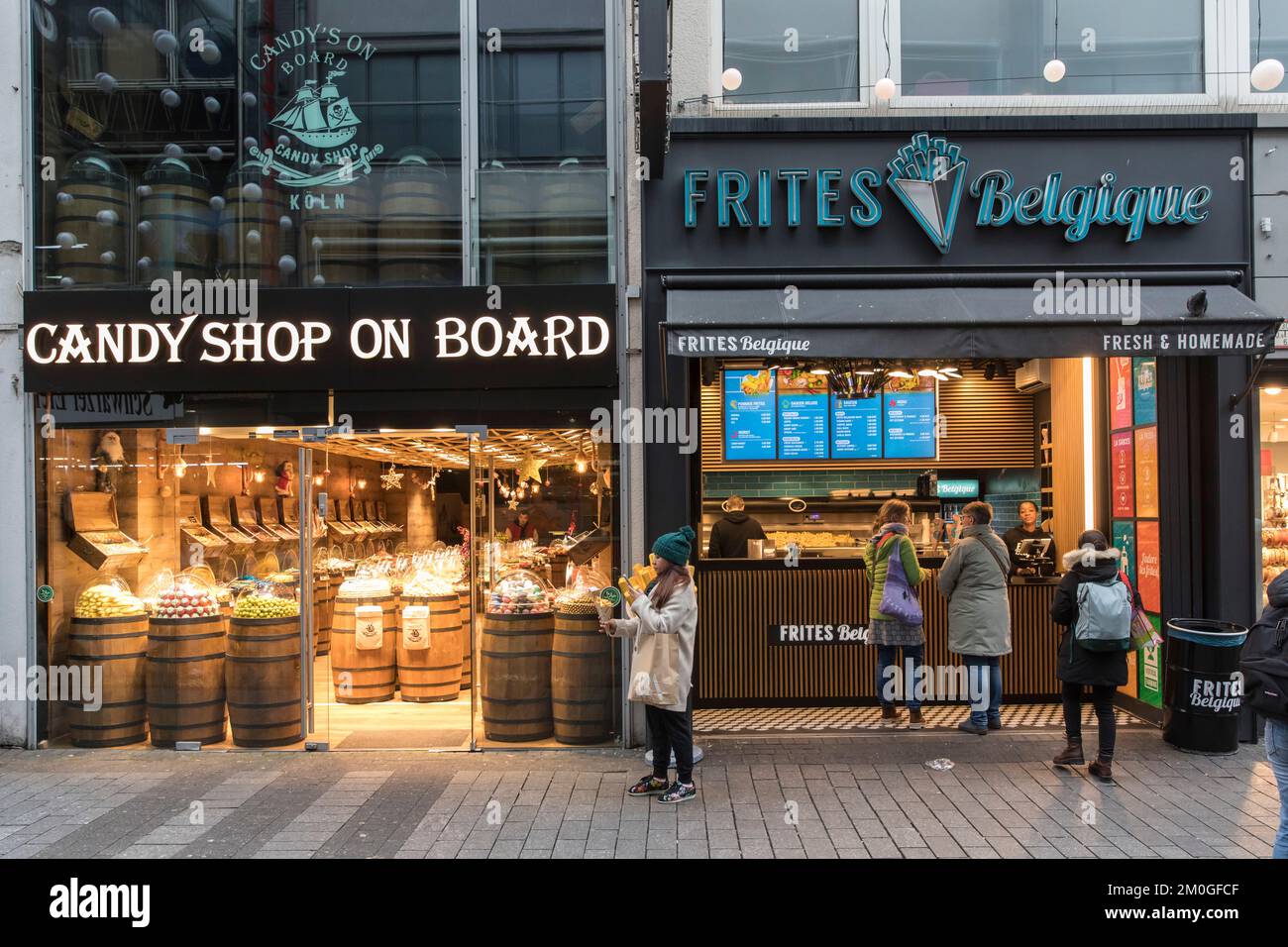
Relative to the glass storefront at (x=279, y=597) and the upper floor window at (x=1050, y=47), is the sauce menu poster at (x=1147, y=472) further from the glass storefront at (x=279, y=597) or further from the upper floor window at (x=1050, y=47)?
the glass storefront at (x=279, y=597)

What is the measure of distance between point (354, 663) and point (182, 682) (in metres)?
1.54

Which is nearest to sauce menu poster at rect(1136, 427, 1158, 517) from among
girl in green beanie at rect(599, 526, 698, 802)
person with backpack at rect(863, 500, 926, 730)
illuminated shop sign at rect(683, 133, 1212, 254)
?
illuminated shop sign at rect(683, 133, 1212, 254)

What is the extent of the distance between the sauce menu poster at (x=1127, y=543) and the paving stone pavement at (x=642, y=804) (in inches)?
58.8

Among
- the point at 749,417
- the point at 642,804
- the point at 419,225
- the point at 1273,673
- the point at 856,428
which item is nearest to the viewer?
the point at 1273,673

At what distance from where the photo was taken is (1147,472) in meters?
7.95

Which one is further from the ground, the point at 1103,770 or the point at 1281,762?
the point at 1281,762

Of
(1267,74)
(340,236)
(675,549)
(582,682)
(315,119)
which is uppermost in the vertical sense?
(1267,74)

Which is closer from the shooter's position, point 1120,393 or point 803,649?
point 1120,393

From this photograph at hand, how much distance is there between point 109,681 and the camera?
7402 millimetres

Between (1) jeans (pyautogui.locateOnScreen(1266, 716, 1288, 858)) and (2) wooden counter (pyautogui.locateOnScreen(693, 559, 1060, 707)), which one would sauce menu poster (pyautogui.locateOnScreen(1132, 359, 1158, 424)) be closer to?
(2) wooden counter (pyautogui.locateOnScreen(693, 559, 1060, 707))

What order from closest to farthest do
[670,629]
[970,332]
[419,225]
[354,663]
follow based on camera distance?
[670,629] < [970,332] < [419,225] < [354,663]

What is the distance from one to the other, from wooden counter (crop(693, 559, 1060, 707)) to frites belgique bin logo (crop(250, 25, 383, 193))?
4.78m

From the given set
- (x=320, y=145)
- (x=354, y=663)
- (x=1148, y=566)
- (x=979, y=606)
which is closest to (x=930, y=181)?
(x=979, y=606)

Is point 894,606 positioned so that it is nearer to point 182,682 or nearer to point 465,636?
point 465,636
